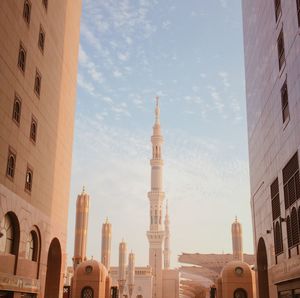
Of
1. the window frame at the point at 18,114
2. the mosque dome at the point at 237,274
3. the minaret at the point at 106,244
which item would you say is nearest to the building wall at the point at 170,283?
the minaret at the point at 106,244

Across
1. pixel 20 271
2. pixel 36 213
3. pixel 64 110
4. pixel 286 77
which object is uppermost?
pixel 64 110

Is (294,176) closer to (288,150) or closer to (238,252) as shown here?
(288,150)

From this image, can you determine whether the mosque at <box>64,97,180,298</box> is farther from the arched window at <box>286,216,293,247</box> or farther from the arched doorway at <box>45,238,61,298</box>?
the arched window at <box>286,216,293,247</box>

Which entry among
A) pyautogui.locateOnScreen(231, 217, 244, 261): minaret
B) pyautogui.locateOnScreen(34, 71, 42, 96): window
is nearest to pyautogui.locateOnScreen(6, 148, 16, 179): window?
pyautogui.locateOnScreen(34, 71, 42, 96): window

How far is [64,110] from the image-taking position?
29109 millimetres

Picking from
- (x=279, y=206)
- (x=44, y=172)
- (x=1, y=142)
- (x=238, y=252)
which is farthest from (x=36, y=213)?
(x=238, y=252)

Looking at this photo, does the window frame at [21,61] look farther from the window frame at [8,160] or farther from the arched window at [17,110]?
the window frame at [8,160]

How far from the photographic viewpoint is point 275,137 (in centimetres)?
2269

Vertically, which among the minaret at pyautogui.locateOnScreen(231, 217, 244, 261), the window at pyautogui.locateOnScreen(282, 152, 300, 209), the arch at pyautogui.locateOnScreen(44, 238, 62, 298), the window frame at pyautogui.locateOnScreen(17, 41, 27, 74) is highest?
the window frame at pyautogui.locateOnScreen(17, 41, 27, 74)

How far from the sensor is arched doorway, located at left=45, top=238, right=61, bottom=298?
27297mm

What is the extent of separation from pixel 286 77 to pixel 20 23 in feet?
42.1

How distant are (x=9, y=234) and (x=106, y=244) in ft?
158

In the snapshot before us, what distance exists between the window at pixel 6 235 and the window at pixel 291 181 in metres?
12.7

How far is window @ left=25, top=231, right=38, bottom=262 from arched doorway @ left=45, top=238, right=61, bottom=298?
388cm
